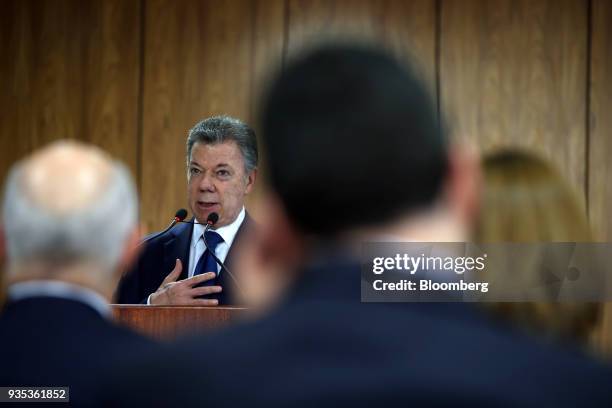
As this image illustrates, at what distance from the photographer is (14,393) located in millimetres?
1507

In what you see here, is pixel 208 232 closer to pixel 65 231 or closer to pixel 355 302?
pixel 65 231

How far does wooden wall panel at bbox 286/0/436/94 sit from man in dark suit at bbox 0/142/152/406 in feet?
14.3

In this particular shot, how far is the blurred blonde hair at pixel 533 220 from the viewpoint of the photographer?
1690 mm

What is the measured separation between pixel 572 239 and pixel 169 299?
211 cm

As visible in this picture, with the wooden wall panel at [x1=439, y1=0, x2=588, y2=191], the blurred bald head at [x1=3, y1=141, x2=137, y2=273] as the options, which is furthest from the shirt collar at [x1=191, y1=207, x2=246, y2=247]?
the blurred bald head at [x1=3, y1=141, x2=137, y2=273]

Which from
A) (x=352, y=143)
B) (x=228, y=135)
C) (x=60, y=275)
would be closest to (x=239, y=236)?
(x=228, y=135)

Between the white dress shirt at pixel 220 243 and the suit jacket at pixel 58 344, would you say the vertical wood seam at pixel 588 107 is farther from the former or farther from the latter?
the suit jacket at pixel 58 344

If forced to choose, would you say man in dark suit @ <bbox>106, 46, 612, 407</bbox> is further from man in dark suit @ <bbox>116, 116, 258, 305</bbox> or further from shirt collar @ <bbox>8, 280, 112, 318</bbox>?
man in dark suit @ <bbox>116, 116, 258, 305</bbox>

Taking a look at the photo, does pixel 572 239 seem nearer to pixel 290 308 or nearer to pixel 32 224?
pixel 32 224

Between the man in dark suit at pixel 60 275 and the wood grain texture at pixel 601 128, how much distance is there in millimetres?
4495

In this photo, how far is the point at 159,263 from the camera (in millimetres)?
4180

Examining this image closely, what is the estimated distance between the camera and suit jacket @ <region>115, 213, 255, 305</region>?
13.3ft

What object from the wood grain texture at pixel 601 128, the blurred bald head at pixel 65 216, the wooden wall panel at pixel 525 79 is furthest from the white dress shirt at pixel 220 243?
the blurred bald head at pixel 65 216

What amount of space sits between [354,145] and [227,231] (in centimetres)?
353
